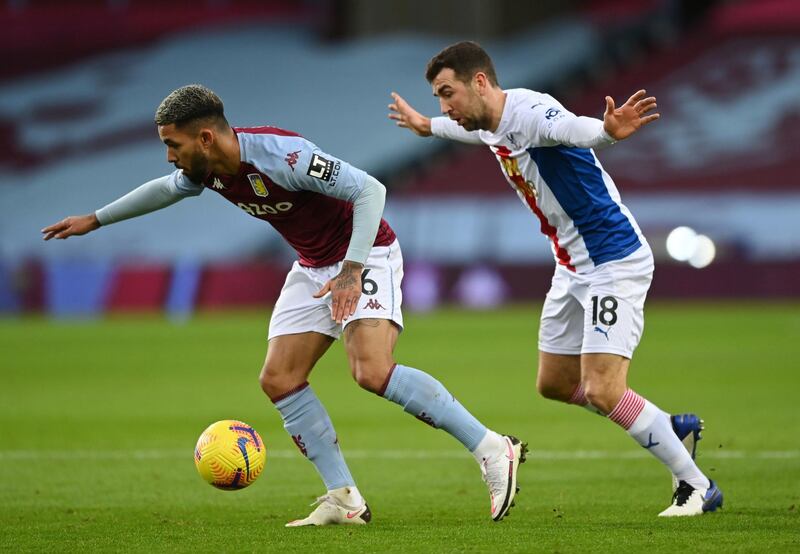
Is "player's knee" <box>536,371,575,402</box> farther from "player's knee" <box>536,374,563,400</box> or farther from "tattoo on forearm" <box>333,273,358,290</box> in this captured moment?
"tattoo on forearm" <box>333,273,358,290</box>

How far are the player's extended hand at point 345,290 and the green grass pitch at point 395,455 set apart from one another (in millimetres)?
1069

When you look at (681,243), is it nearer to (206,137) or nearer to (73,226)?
(73,226)

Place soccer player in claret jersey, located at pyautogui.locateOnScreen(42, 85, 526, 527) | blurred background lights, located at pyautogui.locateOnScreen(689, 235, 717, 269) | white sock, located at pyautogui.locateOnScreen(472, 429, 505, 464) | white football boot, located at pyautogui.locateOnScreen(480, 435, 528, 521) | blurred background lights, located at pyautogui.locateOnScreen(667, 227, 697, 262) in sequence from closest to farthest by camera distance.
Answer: soccer player in claret jersey, located at pyautogui.locateOnScreen(42, 85, 526, 527) → white football boot, located at pyautogui.locateOnScreen(480, 435, 528, 521) → white sock, located at pyautogui.locateOnScreen(472, 429, 505, 464) → blurred background lights, located at pyautogui.locateOnScreen(689, 235, 717, 269) → blurred background lights, located at pyautogui.locateOnScreen(667, 227, 697, 262)

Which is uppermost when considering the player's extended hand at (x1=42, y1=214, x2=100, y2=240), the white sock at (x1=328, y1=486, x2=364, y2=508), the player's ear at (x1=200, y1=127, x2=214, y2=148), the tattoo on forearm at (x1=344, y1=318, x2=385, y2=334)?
the player's ear at (x1=200, y1=127, x2=214, y2=148)

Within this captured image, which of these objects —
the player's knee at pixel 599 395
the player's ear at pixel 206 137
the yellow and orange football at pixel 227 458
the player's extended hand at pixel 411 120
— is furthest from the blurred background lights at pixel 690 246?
the player's ear at pixel 206 137

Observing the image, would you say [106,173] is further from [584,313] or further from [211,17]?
[584,313]

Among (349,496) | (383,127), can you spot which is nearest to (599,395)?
(349,496)

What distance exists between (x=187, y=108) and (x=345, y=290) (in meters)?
1.16

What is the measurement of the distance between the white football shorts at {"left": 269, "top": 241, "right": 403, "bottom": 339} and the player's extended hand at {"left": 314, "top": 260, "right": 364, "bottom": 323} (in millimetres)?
228

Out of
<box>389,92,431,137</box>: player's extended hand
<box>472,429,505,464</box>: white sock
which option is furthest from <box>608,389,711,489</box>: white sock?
<box>389,92,431,137</box>: player's extended hand

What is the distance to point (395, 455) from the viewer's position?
9617mm

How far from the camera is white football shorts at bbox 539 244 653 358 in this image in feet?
21.9

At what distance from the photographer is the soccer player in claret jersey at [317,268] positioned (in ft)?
21.1

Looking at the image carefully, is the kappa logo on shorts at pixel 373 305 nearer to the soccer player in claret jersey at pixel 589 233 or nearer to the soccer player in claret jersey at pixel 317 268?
the soccer player in claret jersey at pixel 317 268
